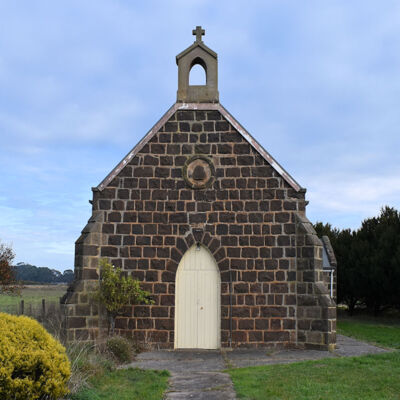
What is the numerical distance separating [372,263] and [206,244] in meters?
19.0

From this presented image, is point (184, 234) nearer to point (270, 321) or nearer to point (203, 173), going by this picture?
point (203, 173)

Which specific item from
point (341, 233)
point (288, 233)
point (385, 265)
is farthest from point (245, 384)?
point (341, 233)

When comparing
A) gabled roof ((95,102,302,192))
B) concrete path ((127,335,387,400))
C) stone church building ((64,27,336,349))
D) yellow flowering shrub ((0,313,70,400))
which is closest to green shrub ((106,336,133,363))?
concrete path ((127,335,387,400))

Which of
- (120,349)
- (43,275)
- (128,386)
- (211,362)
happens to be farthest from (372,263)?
(43,275)

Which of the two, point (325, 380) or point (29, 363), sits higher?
point (29, 363)

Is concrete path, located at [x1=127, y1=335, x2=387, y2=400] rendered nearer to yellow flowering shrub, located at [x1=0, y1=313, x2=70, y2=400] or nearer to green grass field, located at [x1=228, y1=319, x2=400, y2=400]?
green grass field, located at [x1=228, y1=319, x2=400, y2=400]

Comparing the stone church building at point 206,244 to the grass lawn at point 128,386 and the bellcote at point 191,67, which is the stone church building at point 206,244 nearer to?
the bellcote at point 191,67

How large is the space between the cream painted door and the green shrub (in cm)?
228

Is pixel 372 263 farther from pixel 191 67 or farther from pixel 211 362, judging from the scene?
pixel 211 362

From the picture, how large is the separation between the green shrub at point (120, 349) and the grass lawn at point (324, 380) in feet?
9.00

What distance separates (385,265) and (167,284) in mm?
19734

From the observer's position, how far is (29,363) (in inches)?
290

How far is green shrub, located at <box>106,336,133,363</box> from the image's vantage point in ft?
39.4

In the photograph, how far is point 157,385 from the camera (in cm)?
923
